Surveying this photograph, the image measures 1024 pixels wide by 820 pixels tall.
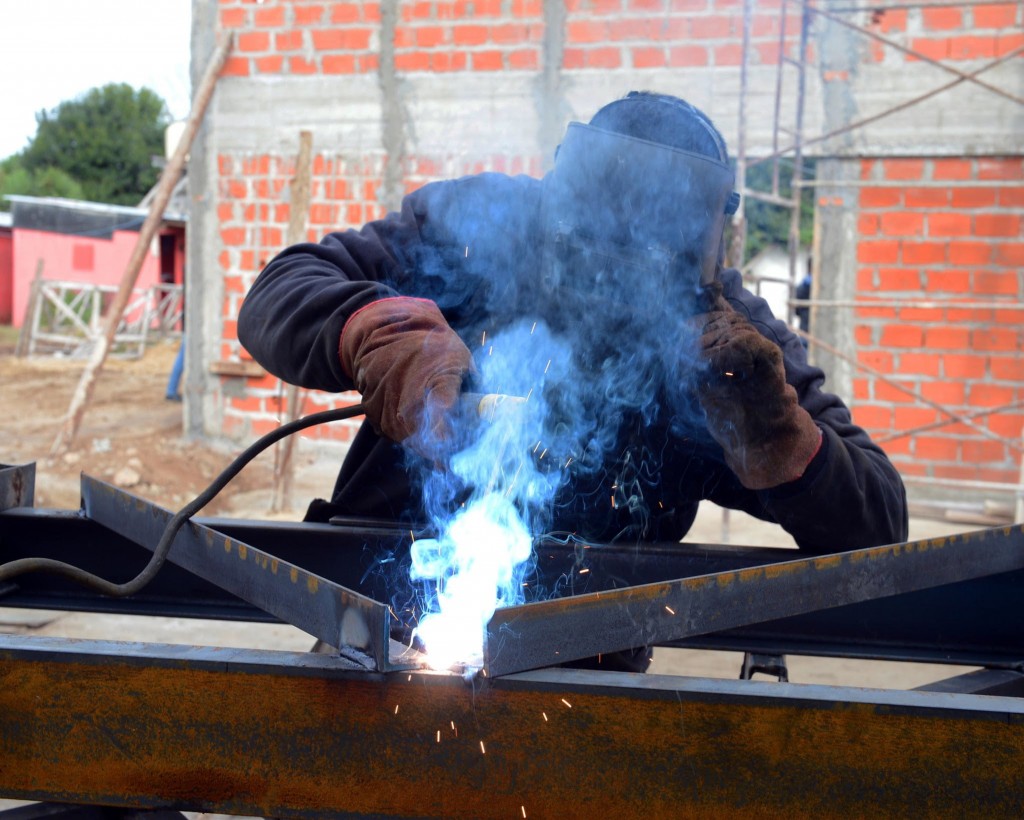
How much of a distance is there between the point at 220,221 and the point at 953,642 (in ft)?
20.8

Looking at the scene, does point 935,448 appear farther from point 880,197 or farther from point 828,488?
point 828,488

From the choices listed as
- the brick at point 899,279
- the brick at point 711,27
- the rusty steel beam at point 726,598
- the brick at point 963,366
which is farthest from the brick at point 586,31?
the rusty steel beam at point 726,598

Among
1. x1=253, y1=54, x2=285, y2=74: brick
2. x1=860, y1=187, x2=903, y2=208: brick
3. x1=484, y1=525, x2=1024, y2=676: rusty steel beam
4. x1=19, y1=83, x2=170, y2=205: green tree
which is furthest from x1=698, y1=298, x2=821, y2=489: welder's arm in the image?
x1=19, y1=83, x2=170, y2=205: green tree

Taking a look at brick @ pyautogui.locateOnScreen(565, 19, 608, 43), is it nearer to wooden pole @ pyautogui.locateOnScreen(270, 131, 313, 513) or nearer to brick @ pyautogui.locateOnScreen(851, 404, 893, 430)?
wooden pole @ pyautogui.locateOnScreen(270, 131, 313, 513)

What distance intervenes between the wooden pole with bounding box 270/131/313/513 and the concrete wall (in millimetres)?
427

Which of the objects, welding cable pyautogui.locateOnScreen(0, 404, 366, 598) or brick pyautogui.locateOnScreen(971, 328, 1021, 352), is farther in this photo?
brick pyautogui.locateOnScreen(971, 328, 1021, 352)

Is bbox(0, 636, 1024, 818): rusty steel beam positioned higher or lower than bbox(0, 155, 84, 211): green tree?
lower

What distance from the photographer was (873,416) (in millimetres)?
5973

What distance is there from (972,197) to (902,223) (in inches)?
16.0

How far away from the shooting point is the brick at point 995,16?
18.0ft

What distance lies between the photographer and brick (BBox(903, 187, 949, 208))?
572cm

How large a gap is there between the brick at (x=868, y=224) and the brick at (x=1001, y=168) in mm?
623

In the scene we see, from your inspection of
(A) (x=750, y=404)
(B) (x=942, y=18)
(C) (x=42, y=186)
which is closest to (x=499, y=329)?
(A) (x=750, y=404)

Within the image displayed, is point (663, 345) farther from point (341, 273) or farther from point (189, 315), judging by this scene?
point (189, 315)
